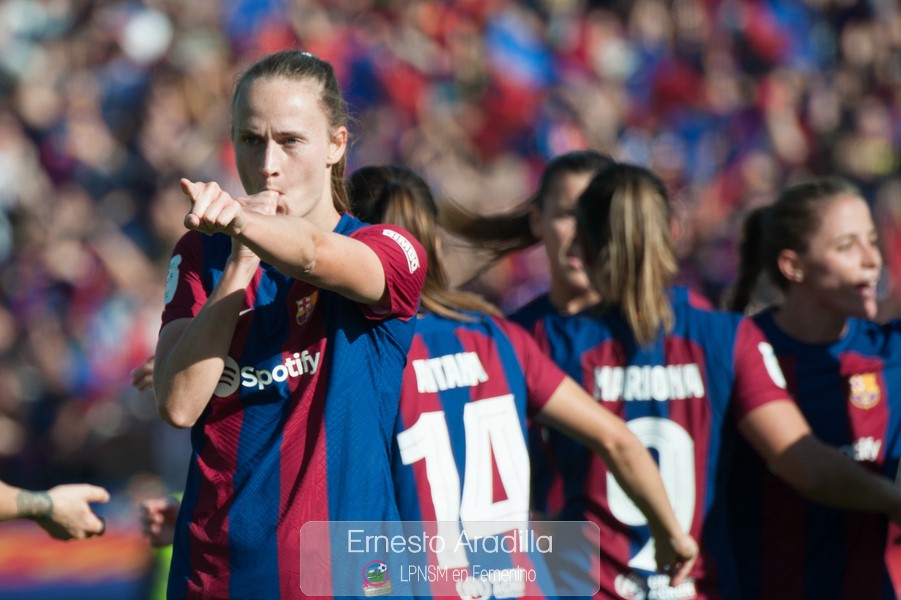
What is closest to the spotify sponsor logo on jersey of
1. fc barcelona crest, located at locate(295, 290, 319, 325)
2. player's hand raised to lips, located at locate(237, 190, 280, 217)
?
fc barcelona crest, located at locate(295, 290, 319, 325)

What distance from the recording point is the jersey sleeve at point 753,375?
12.8 ft

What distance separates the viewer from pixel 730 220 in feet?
39.1

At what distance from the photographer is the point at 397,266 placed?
2.79 metres

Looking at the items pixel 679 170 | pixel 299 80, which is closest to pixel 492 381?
pixel 299 80

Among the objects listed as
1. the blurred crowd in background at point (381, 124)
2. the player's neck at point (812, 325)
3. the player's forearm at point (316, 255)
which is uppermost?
the blurred crowd in background at point (381, 124)

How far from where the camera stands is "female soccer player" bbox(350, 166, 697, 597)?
11.3 feet

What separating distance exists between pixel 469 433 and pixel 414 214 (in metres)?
0.66

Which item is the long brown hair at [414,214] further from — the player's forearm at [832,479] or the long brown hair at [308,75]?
the player's forearm at [832,479]

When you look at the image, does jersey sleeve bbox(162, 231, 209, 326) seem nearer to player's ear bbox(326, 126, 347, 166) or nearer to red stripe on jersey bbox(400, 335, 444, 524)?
player's ear bbox(326, 126, 347, 166)

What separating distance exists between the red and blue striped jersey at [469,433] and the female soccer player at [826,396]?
2.98 ft

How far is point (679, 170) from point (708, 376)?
8950 mm

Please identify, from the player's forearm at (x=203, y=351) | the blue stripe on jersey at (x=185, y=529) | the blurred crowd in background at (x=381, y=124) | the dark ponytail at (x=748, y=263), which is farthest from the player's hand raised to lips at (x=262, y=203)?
the blurred crowd in background at (x=381, y=124)

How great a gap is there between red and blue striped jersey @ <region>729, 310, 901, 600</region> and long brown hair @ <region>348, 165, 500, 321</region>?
3.86 ft

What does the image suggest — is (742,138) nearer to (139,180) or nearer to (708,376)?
(139,180)
